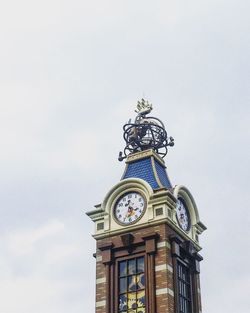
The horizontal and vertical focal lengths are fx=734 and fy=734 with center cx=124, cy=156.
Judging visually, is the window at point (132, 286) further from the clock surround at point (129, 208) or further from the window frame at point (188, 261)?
the clock surround at point (129, 208)

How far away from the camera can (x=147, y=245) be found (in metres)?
41.7

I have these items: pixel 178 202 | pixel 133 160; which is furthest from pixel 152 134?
pixel 178 202

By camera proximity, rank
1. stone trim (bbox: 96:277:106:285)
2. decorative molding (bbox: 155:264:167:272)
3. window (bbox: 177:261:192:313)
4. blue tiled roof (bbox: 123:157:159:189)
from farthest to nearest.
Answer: blue tiled roof (bbox: 123:157:159:189) → stone trim (bbox: 96:277:106:285) → window (bbox: 177:261:192:313) → decorative molding (bbox: 155:264:167:272)

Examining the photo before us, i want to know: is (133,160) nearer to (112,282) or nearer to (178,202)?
(178,202)

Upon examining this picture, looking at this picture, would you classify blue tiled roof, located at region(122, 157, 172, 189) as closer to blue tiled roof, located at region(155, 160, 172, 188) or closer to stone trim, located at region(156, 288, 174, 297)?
blue tiled roof, located at region(155, 160, 172, 188)

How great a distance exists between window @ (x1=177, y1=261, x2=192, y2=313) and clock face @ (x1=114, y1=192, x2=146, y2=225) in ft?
12.3

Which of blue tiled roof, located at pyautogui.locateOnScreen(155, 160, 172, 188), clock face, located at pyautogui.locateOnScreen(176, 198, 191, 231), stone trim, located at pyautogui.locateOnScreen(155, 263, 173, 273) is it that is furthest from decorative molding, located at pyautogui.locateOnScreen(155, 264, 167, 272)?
blue tiled roof, located at pyautogui.locateOnScreen(155, 160, 172, 188)

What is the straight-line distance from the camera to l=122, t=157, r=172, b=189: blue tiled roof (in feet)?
148

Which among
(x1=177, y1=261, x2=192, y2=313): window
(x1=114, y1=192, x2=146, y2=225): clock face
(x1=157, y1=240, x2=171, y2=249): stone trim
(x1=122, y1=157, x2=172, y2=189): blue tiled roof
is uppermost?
(x1=122, y1=157, x2=172, y2=189): blue tiled roof

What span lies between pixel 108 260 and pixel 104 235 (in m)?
1.76

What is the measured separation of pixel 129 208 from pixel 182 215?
3.45 metres

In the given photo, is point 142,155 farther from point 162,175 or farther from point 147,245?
point 147,245

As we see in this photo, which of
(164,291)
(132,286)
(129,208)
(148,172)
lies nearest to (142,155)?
(148,172)

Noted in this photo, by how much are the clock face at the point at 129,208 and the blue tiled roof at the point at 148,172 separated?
4.45 ft
